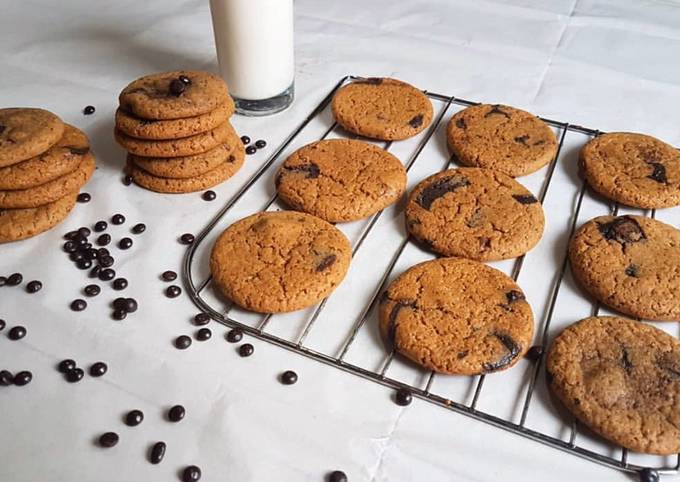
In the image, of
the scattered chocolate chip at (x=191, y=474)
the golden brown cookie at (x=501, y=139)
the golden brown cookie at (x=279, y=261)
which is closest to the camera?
the scattered chocolate chip at (x=191, y=474)

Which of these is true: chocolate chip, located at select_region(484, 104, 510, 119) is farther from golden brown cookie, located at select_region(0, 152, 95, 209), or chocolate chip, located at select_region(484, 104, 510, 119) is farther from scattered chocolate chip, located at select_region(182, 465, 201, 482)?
scattered chocolate chip, located at select_region(182, 465, 201, 482)

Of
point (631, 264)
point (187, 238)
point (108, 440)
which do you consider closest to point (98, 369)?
point (108, 440)

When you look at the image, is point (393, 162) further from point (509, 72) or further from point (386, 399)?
point (509, 72)

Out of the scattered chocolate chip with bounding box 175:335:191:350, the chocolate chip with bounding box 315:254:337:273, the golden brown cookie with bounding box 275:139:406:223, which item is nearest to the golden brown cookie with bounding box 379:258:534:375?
the chocolate chip with bounding box 315:254:337:273

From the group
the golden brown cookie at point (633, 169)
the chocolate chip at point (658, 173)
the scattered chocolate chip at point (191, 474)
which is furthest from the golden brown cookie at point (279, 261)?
the chocolate chip at point (658, 173)

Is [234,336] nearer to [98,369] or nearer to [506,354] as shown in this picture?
[98,369]

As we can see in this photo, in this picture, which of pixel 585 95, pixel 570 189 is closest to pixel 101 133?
pixel 570 189

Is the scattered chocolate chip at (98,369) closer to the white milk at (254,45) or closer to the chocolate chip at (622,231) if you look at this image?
the white milk at (254,45)
